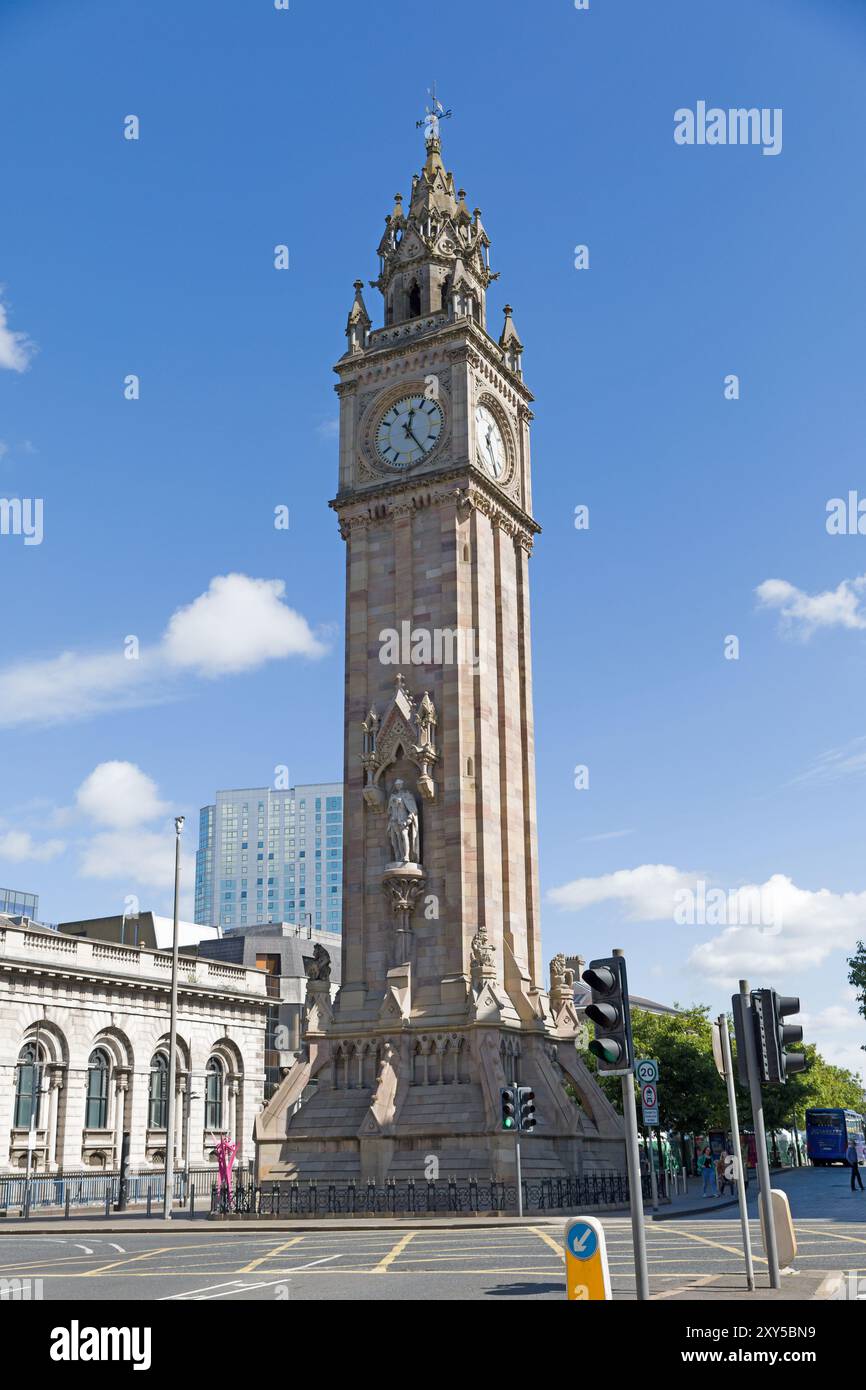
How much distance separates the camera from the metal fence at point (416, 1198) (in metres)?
35.9

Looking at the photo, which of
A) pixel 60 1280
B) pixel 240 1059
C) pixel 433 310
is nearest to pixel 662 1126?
pixel 240 1059

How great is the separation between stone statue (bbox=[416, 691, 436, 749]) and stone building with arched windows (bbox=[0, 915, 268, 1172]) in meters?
20.0

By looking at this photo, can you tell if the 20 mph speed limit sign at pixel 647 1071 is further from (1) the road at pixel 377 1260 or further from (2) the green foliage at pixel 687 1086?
(2) the green foliage at pixel 687 1086

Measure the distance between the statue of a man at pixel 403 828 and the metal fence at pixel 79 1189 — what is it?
1404 centimetres

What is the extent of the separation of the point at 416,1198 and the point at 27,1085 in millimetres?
23796

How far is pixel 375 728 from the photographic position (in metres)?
48.4

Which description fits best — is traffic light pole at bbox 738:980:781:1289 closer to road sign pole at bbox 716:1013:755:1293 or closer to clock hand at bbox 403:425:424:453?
road sign pole at bbox 716:1013:755:1293

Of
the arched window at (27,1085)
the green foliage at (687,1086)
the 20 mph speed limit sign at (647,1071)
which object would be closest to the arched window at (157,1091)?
the arched window at (27,1085)

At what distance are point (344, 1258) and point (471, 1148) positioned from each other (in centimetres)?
1635

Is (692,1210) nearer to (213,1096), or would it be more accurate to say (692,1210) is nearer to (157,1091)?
(157,1091)

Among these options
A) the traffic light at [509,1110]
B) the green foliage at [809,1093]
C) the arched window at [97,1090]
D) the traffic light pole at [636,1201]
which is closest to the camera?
the traffic light pole at [636,1201]

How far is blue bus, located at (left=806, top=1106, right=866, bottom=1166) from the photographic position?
84062mm

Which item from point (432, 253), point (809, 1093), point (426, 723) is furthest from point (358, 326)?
point (809, 1093)
